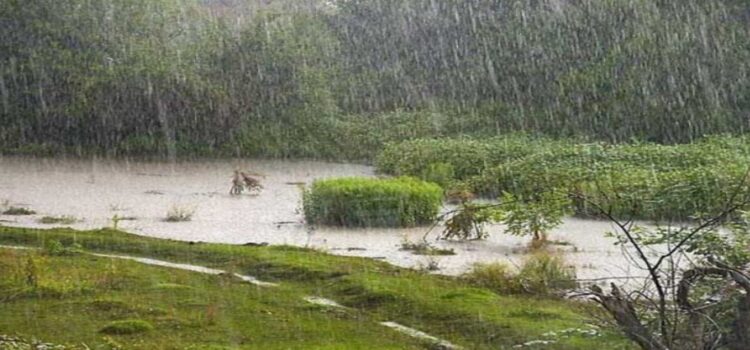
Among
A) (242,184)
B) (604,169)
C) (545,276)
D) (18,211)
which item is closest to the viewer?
(545,276)

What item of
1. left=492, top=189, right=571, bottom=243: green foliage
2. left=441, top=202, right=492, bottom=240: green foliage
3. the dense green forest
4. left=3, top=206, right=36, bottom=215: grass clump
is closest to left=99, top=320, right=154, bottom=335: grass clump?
left=441, top=202, right=492, bottom=240: green foliage

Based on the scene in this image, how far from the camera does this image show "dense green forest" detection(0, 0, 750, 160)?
31.9m

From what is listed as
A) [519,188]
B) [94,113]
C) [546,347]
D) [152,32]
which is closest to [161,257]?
[546,347]

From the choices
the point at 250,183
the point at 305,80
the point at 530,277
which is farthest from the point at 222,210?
the point at 305,80

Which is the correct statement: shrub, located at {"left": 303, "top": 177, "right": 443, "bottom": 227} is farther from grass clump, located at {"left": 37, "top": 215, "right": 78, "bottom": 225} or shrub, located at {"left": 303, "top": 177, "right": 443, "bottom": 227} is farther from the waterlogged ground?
grass clump, located at {"left": 37, "top": 215, "right": 78, "bottom": 225}

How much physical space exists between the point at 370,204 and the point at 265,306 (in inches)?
311

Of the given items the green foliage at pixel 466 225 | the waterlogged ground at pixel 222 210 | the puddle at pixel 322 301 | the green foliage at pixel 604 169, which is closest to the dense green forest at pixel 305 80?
the waterlogged ground at pixel 222 210

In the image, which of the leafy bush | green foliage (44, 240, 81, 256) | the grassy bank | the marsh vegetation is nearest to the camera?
the grassy bank

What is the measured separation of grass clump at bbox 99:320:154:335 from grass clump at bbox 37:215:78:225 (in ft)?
30.8

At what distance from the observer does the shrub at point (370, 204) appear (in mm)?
19766

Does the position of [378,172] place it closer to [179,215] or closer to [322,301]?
[179,215]

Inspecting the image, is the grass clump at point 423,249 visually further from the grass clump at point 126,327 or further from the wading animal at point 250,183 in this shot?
the wading animal at point 250,183

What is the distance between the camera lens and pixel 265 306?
39.5ft

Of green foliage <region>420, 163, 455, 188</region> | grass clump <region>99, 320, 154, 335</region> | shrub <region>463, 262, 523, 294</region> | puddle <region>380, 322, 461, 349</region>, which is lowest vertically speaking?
puddle <region>380, 322, 461, 349</region>
